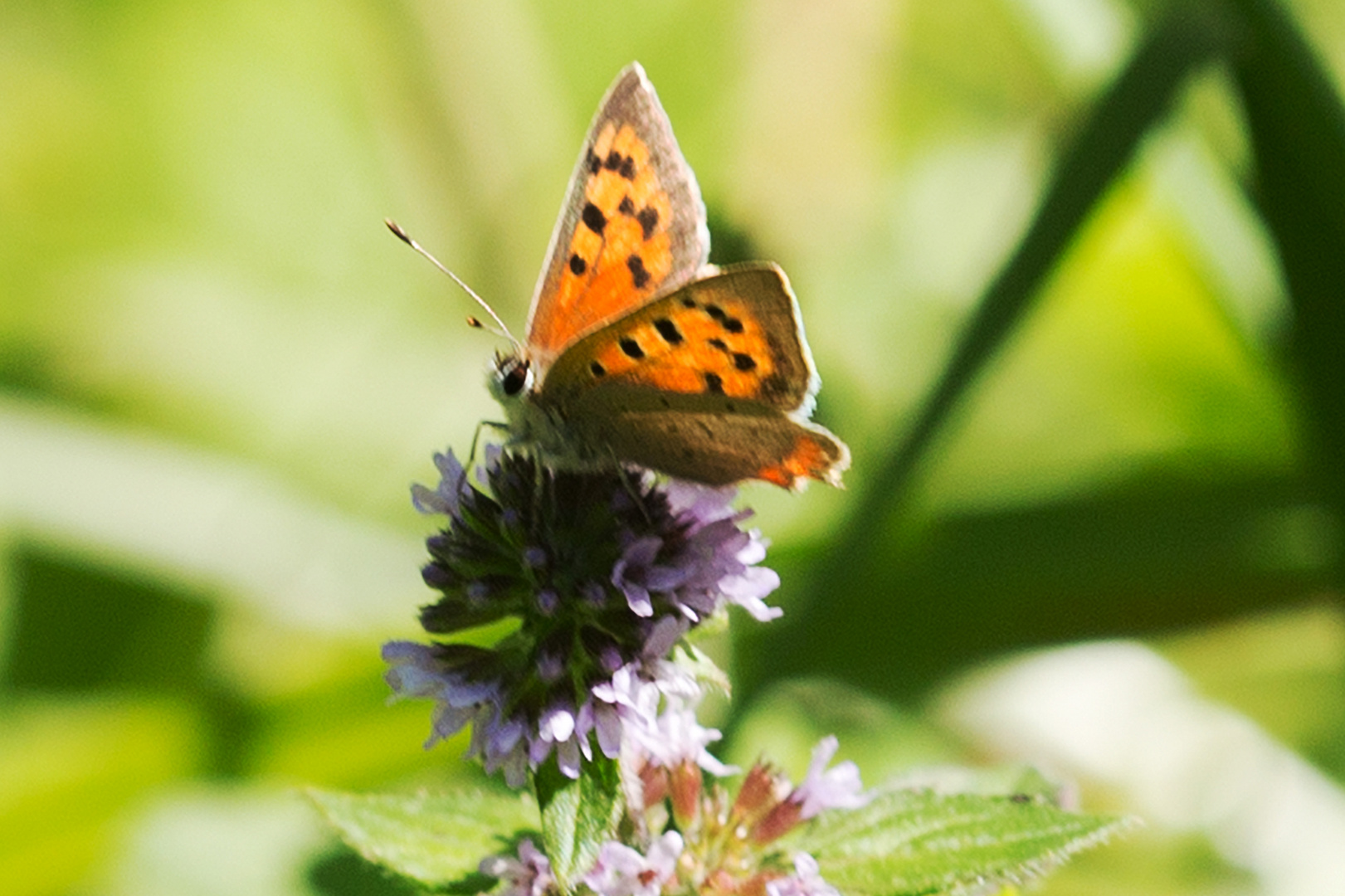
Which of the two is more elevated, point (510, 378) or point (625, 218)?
point (625, 218)

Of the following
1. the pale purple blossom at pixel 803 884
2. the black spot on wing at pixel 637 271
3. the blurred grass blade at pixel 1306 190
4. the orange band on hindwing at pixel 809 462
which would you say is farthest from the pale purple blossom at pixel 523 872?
the blurred grass blade at pixel 1306 190

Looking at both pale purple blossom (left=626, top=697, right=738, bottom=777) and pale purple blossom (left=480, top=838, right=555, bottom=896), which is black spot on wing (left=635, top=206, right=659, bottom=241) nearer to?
pale purple blossom (left=626, top=697, right=738, bottom=777)

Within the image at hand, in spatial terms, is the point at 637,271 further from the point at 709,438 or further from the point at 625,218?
the point at 709,438

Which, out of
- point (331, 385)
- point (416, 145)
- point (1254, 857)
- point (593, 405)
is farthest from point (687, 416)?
point (416, 145)

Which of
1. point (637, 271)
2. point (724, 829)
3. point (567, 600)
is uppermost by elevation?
point (637, 271)

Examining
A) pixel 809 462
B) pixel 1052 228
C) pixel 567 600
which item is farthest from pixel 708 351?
pixel 1052 228

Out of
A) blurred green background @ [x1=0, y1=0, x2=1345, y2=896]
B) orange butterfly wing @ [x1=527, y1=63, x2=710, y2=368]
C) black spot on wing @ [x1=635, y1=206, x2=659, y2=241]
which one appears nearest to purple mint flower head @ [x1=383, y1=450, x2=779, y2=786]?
orange butterfly wing @ [x1=527, y1=63, x2=710, y2=368]
